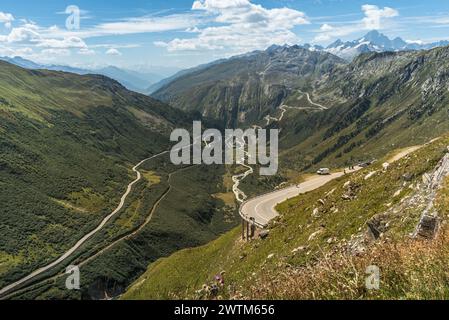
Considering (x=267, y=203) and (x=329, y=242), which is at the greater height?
(x=329, y=242)

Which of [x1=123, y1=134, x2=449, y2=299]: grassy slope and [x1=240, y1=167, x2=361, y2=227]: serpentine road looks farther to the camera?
[x1=240, y1=167, x2=361, y2=227]: serpentine road

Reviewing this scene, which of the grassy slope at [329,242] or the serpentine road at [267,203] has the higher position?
the grassy slope at [329,242]

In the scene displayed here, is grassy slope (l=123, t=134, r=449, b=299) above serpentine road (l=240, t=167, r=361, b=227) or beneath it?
above

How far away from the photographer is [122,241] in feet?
621

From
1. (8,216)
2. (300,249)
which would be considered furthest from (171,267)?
(8,216)

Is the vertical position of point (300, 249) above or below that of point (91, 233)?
above

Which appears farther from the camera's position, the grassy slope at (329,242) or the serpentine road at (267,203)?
the serpentine road at (267,203)

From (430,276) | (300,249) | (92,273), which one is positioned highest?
(430,276)

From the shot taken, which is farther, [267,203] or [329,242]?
[267,203]
